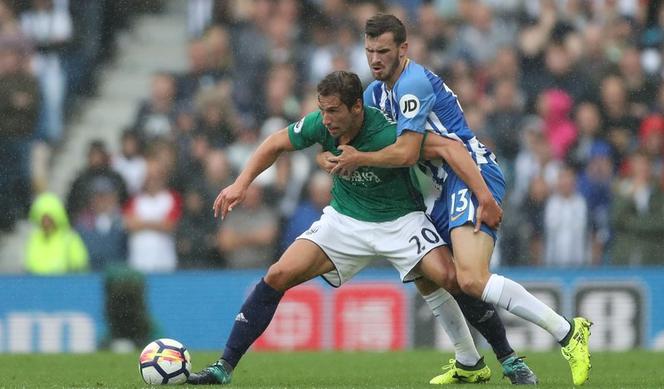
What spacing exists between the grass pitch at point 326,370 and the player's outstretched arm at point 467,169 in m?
1.03

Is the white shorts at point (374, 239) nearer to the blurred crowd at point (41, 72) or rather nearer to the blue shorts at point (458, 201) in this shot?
the blue shorts at point (458, 201)

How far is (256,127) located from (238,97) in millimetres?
608

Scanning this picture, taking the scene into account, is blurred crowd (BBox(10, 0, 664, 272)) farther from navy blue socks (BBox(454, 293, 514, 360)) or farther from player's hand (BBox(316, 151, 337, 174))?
player's hand (BBox(316, 151, 337, 174))

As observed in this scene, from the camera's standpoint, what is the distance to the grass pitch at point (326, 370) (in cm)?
889

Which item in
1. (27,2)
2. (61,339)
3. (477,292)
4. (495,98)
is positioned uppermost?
(27,2)

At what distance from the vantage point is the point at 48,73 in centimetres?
1766

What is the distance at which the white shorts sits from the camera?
8633 millimetres

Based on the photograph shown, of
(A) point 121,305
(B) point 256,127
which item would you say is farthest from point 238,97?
(A) point 121,305

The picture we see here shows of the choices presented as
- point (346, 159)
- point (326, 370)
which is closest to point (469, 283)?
point (346, 159)

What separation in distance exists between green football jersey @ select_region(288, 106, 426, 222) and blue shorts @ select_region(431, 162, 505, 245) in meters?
0.15

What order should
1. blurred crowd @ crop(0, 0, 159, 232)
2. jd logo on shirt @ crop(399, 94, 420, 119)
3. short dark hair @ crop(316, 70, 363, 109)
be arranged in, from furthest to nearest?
1. blurred crowd @ crop(0, 0, 159, 232)
2. jd logo on shirt @ crop(399, 94, 420, 119)
3. short dark hair @ crop(316, 70, 363, 109)

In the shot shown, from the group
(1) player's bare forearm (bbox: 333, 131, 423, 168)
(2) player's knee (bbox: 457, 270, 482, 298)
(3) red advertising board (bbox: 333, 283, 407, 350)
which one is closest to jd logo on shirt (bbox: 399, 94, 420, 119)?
(1) player's bare forearm (bbox: 333, 131, 423, 168)

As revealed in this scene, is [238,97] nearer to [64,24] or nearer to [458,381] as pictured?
[64,24]

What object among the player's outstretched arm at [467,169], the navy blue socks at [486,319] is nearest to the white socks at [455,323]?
the navy blue socks at [486,319]
